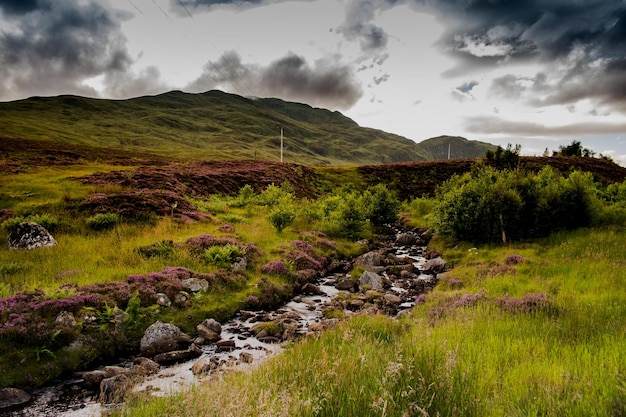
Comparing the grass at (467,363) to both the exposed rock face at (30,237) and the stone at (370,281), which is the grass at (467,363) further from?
the exposed rock face at (30,237)

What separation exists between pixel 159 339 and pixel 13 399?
3.68 meters

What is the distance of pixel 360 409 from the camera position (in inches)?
167

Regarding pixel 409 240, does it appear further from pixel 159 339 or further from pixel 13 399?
pixel 13 399

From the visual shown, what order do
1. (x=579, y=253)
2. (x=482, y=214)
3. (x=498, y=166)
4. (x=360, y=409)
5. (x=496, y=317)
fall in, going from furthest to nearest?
1. (x=498, y=166)
2. (x=482, y=214)
3. (x=579, y=253)
4. (x=496, y=317)
5. (x=360, y=409)

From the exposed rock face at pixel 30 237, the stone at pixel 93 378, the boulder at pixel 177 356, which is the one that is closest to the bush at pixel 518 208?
the boulder at pixel 177 356

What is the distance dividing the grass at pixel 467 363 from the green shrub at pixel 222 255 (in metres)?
9.31

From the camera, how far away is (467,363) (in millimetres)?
6051

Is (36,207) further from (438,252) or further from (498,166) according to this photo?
(498,166)

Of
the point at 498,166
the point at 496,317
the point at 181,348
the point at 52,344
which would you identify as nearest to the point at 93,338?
the point at 52,344

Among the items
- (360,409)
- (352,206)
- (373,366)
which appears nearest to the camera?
(360,409)

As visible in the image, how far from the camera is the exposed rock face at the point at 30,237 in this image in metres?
16.3

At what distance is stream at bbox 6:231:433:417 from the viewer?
7855mm

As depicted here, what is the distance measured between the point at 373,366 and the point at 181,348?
8.08m

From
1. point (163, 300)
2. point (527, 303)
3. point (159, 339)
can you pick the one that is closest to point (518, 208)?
point (527, 303)
